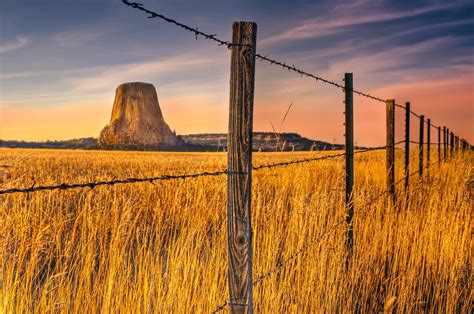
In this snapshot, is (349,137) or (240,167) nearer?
(240,167)

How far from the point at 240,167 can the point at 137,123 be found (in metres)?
93.9

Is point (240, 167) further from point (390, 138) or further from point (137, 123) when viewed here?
point (137, 123)

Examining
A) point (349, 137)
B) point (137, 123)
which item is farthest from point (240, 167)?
point (137, 123)

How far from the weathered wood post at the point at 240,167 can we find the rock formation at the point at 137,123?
287ft

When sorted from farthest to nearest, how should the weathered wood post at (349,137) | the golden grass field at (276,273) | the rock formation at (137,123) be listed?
the rock formation at (137,123) → the weathered wood post at (349,137) → the golden grass field at (276,273)

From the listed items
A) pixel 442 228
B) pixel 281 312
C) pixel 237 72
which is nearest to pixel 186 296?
pixel 281 312

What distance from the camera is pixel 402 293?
3.66 meters

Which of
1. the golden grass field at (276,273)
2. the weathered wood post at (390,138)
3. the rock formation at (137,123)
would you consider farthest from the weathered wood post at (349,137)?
the rock formation at (137,123)

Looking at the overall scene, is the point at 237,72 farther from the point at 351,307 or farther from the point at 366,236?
the point at 366,236

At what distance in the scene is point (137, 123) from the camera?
93.9m

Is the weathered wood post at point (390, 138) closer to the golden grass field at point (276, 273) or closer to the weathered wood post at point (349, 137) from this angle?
the golden grass field at point (276, 273)

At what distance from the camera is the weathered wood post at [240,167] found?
212 cm

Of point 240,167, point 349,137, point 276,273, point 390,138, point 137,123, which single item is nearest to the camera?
point 240,167

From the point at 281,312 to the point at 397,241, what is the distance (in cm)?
178
